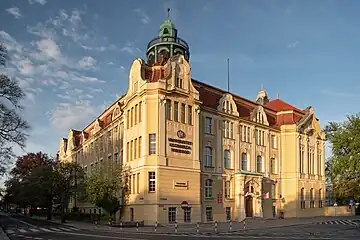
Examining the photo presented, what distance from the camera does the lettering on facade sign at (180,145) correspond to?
152 ft

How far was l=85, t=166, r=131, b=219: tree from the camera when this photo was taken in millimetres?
46188

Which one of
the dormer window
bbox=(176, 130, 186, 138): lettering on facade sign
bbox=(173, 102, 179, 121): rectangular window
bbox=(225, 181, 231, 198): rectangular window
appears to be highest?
the dormer window

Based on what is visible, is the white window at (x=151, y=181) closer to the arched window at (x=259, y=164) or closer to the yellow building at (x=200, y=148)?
the yellow building at (x=200, y=148)

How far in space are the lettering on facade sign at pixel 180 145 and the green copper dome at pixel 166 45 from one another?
15.6 metres

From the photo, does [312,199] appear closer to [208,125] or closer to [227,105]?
[227,105]

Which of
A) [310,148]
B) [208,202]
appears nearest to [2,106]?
[208,202]

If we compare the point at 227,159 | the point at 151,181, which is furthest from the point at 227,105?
the point at 151,181

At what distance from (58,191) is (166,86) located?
69.1ft

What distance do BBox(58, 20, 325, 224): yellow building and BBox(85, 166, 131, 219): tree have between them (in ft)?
3.90

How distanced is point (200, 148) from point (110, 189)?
35.8 ft

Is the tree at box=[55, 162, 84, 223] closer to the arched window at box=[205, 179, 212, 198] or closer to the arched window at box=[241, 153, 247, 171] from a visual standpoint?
the arched window at box=[205, 179, 212, 198]

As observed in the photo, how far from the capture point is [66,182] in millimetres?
56625

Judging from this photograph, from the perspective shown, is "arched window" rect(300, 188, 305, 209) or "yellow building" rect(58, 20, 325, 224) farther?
"arched window" rect(300, 188, 305, 209)

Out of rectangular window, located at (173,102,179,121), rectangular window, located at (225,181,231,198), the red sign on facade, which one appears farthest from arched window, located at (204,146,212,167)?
rectangular window, located at (173,102,179,121)
